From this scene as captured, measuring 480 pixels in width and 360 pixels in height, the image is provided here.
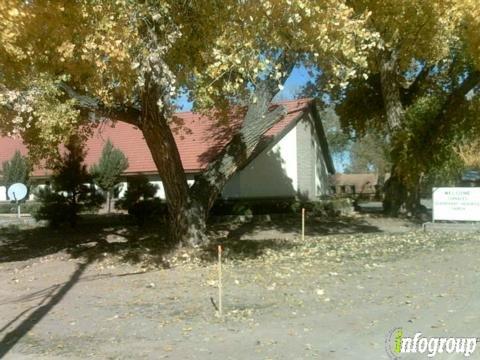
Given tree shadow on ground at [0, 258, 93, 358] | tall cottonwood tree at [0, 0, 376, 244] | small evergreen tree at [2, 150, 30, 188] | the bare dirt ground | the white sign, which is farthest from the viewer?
small evergreen tree at [2, 150, 30, 188]

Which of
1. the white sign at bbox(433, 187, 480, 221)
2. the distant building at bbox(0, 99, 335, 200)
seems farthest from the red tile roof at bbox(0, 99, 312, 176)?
the white sign at bbox(433, 187, 480, 221)

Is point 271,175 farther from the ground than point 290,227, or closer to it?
farther from the ground

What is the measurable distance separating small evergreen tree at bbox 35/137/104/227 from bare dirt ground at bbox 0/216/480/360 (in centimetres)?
685

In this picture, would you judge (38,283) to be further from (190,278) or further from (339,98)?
(339,98)

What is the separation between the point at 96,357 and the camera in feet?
21.5

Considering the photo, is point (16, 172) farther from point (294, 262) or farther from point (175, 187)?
point (294, 262)

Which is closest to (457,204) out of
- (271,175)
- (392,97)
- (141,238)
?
(392,97)

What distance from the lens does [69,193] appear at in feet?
78.0

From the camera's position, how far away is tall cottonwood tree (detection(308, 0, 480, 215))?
14531 millimetres

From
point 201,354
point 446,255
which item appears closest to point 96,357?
point 201,354

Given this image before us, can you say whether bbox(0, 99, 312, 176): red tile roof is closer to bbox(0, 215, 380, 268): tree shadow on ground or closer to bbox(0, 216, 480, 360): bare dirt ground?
bbox(0, 215, 380, 268): tree shadow on ground

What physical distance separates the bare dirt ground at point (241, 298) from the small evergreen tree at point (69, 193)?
6.85 m

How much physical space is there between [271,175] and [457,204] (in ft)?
43.8

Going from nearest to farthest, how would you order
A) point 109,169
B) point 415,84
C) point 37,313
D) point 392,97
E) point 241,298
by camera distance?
point 37,313 < point 241,298 < point 392,97 < point 415,84 < point 109,169
